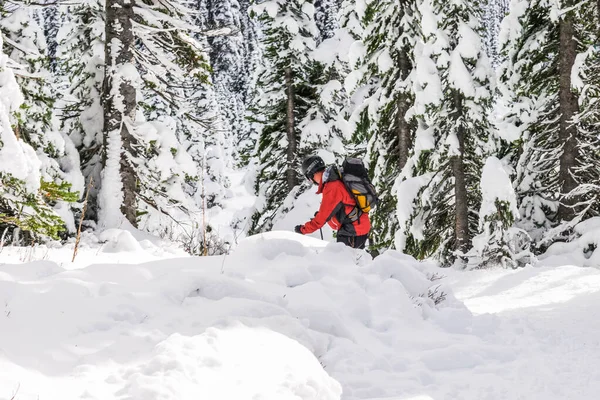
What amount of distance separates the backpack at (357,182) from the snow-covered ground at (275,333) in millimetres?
994

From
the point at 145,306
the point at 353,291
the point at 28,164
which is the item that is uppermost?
the point at 28,164

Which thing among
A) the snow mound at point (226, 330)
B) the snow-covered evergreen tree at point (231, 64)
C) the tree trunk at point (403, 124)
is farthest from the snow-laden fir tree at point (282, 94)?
the snow-covered evergreen tree at point (231, 64)

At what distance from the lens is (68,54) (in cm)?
1329

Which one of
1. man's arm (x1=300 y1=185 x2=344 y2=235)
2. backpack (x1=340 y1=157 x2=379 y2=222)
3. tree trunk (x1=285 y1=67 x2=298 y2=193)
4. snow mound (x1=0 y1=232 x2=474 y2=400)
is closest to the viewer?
snow mound (x1=0 y1=232 x2=474 y2=400)

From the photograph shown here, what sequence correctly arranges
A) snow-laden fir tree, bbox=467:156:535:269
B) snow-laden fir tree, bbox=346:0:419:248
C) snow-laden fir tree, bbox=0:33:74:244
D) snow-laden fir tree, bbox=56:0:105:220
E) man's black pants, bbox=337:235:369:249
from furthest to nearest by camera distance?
snow-laden fir tree, bbox=346:0:419:248, snow-laden fir tree, bbox=56:0:105:220, snow-laden fir tree, bbox=467:156:535:269, man's black pants, bbox=337:235:369:249, snow-laden fir tree, bbox=0:33:74:244

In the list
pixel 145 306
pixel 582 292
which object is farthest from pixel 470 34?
pixel 145 306

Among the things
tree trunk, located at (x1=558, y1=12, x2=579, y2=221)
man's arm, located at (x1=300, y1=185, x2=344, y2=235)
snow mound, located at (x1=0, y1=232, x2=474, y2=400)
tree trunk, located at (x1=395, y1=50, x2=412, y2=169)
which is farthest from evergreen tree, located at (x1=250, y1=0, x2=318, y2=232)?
snow mound, located at (x1=0, y1=232, x2=474, y2=400)

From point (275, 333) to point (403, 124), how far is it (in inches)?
420

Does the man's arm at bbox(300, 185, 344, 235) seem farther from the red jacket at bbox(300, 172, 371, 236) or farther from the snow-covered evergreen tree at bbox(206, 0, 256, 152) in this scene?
the snow-covered evergreen tree at bbox(206, 0, 256, 152)

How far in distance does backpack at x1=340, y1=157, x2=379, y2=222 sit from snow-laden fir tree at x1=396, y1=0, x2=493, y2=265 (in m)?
4.87

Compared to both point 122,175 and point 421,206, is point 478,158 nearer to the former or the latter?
point 421,206

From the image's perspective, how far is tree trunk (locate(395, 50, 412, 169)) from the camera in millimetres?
13344

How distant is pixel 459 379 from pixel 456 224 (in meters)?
8.25

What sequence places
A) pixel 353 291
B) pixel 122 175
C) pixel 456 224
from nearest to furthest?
pixel 353 291
pixel 122 175
pixel 456 224
